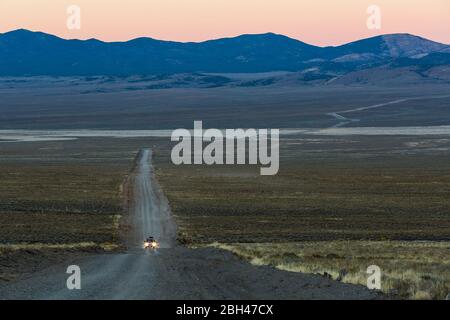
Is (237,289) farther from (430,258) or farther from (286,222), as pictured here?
(286,222)

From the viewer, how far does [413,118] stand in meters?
161

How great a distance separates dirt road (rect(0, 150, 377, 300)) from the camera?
1792 cm

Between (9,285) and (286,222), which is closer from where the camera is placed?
(9,285)

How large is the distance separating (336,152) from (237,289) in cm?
8290

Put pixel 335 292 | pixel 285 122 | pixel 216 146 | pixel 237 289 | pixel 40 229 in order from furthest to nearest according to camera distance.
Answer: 1. pixel 285 122
2. pixel 216 146
3. pixel 40 229
4. pixel 237 289
5. pixel 335 292

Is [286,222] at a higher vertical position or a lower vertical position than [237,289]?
lower

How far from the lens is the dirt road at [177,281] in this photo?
17922mm

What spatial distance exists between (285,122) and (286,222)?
116925mm

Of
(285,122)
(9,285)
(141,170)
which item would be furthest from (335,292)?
(285,122)

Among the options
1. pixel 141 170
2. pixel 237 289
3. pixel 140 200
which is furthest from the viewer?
pixel 141 170

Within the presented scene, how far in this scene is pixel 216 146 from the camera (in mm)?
111438

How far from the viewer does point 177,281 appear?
20344mm
